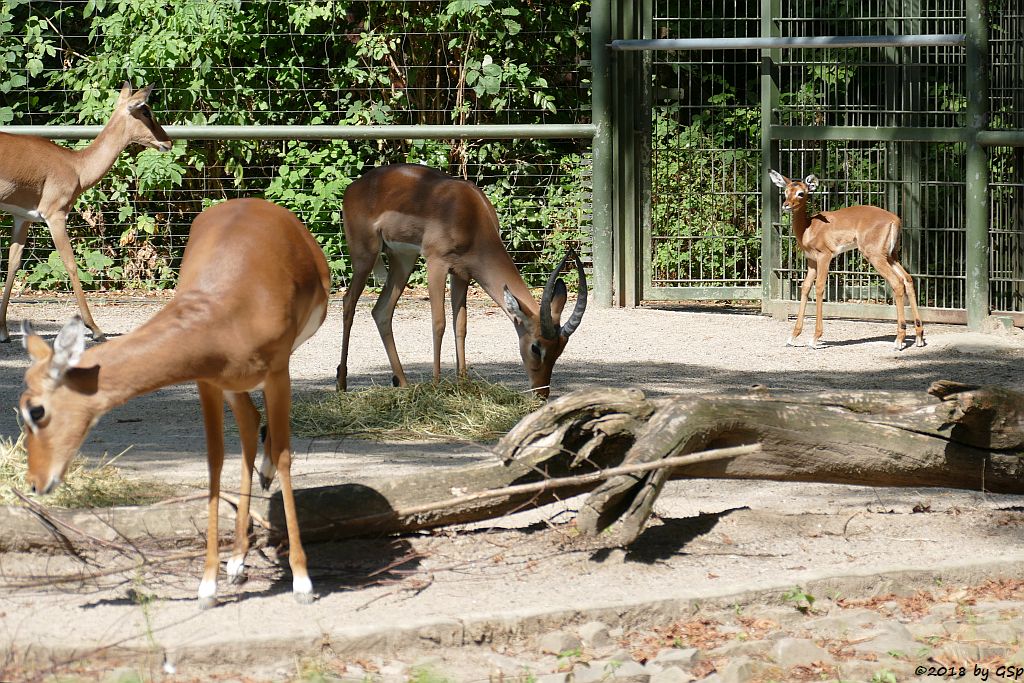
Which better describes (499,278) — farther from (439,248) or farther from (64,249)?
(64,249)

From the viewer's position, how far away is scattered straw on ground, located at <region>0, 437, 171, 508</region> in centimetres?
556

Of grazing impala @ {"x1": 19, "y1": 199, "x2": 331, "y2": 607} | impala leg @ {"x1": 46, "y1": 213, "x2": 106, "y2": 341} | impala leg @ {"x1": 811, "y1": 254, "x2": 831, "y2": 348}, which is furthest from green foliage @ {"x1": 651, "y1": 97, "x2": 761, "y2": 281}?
grazing impala @ {"x1": 19, "y1": 199, "x2": 331, "y2": 607}

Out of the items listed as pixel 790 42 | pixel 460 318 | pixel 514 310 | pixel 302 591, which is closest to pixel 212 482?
pixel 302 591

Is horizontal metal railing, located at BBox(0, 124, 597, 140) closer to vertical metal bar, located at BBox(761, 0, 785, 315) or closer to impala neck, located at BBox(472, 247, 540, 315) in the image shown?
vertical metal bar, located at BBox(761, 0, 785, 315)

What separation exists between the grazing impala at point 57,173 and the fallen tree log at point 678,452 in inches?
227

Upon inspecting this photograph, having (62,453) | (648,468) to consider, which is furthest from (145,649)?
(648,468)

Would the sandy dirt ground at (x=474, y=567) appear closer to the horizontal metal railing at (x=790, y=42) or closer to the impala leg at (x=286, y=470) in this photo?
the impala leg at (x=286, y=470)

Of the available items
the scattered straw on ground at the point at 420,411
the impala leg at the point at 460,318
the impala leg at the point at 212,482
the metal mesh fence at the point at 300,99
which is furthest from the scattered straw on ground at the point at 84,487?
the metal mesh fence at the point at 300,99

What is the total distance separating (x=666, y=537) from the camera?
5.36 m

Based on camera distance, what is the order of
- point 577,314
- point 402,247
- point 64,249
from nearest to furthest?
point 577,314, point 402,247, point 64,249

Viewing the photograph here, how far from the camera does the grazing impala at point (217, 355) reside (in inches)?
159

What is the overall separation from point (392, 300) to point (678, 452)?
4.37 m

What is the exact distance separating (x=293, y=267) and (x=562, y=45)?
9.24m

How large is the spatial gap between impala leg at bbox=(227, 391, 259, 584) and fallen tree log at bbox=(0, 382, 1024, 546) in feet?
0.81
